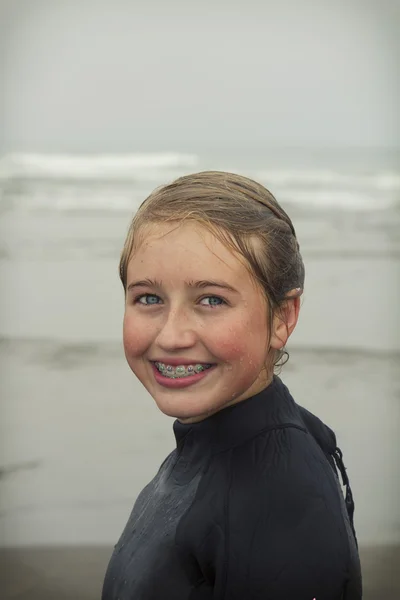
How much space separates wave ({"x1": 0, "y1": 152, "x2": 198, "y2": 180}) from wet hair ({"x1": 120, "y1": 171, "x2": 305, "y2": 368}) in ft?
3.14

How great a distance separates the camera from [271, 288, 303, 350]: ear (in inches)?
40.3

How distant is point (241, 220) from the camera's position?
3.19 feet

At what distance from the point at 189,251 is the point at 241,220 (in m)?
0.08

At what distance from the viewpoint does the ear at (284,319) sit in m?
1.02

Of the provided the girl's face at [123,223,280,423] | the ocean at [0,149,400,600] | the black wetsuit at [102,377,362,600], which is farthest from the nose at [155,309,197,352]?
the ocean at [0,149,400,600]

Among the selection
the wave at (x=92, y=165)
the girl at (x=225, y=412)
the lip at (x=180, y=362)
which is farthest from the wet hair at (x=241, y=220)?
the wave at (x=92, y=165)

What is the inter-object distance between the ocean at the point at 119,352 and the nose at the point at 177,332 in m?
1.08

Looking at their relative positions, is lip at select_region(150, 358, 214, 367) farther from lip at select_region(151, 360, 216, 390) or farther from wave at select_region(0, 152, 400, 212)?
wave at select_region(0, 152, 400, 212)

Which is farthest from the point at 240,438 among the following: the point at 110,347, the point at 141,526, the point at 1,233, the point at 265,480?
the point at 1,233

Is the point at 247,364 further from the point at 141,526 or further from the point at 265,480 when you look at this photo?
the point at 141,526

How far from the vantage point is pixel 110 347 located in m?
2.04

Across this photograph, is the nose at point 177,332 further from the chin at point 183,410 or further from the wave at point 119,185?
the wave at point 119,185

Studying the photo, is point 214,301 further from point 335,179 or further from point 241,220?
point 335,179

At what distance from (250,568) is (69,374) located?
4.01ft
